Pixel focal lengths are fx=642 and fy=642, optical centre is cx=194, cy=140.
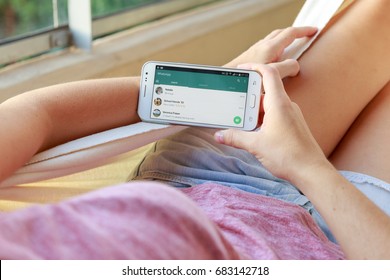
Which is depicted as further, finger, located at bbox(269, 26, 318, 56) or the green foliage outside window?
the green foliage outside window

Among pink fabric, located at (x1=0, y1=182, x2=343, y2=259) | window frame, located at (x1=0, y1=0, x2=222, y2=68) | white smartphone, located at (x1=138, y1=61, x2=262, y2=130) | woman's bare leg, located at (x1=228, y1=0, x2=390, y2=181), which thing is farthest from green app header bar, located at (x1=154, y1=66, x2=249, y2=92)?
window frame, located at (x1=0, y1=0, x2=222, y2=68)

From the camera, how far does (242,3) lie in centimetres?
172

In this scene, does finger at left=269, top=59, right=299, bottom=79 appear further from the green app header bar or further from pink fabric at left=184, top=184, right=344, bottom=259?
pink fabric at left=184, top=184, right=344, bottom=259

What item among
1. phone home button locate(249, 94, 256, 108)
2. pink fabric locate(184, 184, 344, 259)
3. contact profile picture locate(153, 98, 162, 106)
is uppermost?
phone home button locate(249, 94, 256, 108)

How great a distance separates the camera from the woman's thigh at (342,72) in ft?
2.94

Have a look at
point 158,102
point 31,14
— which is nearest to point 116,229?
point 158,102

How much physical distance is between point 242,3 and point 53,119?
1.07 meters

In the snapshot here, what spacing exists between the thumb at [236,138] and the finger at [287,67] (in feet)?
0.54

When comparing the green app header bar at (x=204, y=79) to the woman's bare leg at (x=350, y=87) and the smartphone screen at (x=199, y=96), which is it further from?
the woman's bare leg at (x=350, y=87)

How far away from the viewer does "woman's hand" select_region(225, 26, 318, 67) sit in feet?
2.93

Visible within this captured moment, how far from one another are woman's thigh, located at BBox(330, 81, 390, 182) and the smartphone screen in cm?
22

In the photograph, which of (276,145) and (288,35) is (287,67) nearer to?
(288,35)

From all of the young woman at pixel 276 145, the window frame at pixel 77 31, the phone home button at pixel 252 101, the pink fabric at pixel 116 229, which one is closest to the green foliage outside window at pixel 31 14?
the window frame at pixel 77 31
